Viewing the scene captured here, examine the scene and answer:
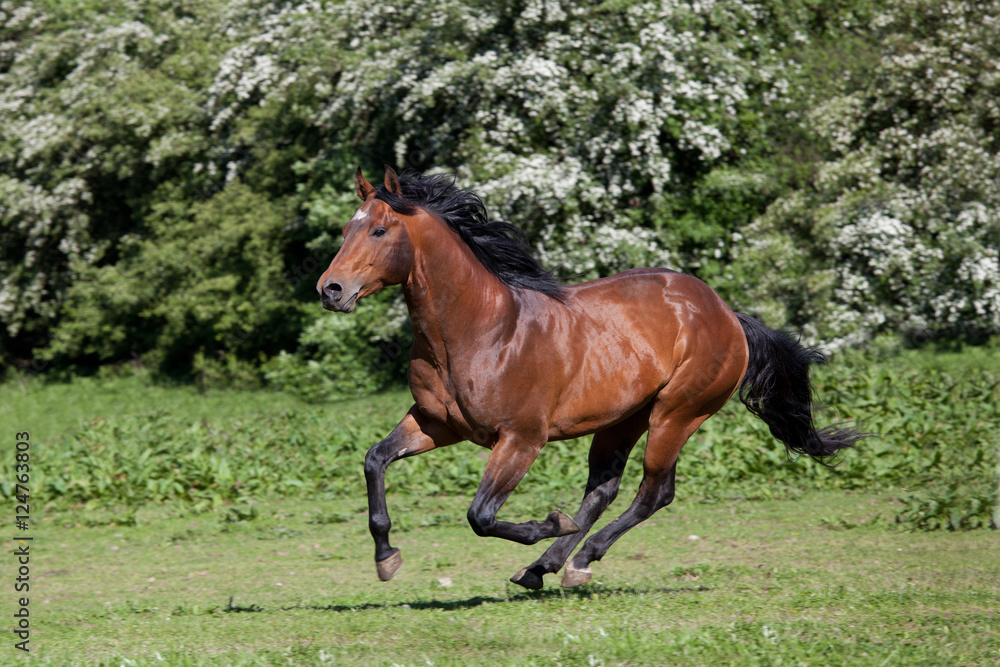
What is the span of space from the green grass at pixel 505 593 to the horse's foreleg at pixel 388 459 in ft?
1.20

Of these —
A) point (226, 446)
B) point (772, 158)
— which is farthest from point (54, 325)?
point (772, 158)

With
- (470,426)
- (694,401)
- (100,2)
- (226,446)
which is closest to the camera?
(470,426)

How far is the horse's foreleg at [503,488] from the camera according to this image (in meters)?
5.12

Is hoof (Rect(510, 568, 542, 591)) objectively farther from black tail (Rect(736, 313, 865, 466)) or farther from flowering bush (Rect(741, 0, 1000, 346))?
flowering bush (Rect(741, 0, 1000, 346))

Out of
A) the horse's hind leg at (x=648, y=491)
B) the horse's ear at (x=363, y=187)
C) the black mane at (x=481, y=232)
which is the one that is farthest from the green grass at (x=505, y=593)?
the horse's ear at (x=363, y=187)

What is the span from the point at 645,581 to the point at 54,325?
784 inches

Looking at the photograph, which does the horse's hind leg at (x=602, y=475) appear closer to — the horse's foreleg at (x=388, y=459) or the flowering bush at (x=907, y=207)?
the horse's foreleg at (x=388, y=459)

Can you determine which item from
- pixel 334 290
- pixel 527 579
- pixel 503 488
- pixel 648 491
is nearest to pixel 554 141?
pixel 648 491

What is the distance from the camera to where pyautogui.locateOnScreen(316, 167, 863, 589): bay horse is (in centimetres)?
511

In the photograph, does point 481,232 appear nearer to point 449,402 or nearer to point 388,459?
point 449,402

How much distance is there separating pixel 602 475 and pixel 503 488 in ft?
4.09

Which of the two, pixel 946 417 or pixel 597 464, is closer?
pixel 597 464

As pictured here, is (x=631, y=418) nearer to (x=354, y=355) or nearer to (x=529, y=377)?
(x=529, y=377)

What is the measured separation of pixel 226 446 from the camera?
11.5 m
